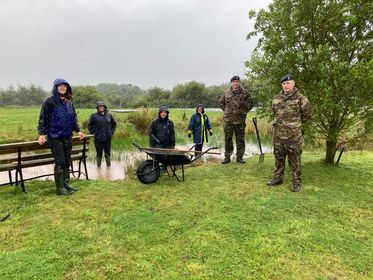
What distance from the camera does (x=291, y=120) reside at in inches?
208

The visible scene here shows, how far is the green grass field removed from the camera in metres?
3.04

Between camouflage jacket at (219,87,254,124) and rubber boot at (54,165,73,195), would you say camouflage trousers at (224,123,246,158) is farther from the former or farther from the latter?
rubber boot at (54,165,73,195)

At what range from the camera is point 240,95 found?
714cm

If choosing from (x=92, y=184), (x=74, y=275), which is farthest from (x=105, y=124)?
(x=74, y=275)

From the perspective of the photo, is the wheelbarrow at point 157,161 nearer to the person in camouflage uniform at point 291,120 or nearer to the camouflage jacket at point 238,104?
the person in camouflage uniform at point 291,120

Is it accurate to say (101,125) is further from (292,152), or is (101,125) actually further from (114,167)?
(292,152)

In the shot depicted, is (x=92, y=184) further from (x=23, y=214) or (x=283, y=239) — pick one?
(x=283, y=239)

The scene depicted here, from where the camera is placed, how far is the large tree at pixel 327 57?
18.6 feet

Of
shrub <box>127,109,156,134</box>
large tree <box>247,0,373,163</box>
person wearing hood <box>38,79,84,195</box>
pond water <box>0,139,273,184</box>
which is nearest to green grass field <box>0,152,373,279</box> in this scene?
person wearing hood <box>38,79,84,195</box>

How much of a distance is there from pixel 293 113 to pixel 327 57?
5.09ft

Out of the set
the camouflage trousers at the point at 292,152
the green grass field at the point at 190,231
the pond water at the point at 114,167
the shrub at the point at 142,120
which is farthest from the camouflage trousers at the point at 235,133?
the shrub at the point at 142,120

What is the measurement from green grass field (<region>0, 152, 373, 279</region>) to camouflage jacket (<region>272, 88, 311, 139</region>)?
3.46 feet

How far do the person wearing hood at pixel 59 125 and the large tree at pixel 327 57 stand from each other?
4.12 m

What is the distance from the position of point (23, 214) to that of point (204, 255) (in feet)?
9.02
